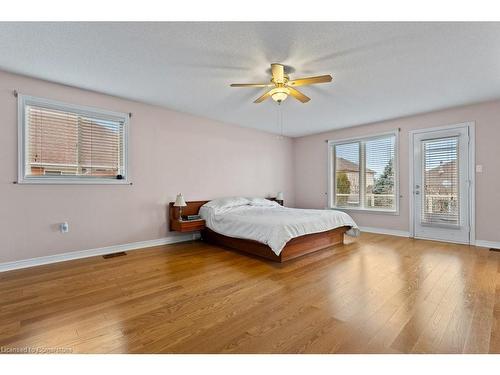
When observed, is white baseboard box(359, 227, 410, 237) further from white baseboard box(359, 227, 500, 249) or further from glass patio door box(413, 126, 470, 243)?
glass patio door box(413, 126, 470, 243)

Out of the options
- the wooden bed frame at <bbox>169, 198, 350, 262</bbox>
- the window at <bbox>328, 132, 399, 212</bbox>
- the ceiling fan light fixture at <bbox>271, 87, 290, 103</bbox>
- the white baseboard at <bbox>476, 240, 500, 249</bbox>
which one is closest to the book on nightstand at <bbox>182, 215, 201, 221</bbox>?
the wooden bed frame at <bbox>169, 198, 350, 262</bbox>

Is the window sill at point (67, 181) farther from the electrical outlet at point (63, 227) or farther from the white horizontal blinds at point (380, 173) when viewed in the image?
the white horizontal blinds at point (380, 173)

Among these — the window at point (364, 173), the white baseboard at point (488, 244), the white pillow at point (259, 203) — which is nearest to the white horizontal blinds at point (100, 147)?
the white pillow at point (259, 203)

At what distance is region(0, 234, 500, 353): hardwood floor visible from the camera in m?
1.55

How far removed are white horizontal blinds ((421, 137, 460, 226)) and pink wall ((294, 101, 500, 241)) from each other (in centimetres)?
29

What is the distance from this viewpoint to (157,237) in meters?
4.23

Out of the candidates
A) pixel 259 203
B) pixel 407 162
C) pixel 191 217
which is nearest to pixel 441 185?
pixel 407 162

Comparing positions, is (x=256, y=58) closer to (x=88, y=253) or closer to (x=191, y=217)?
(x=191, y=217)

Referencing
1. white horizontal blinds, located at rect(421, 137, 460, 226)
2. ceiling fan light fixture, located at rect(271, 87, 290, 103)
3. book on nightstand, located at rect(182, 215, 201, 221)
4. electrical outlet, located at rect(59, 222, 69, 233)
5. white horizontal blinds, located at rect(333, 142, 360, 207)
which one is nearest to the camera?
ceiling fan light fixture, located at rect(271, 87, 290, 103)

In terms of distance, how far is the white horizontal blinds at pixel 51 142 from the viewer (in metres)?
3.14

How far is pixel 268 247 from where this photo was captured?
10.9 ft

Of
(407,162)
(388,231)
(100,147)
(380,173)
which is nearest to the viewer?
(100,147)

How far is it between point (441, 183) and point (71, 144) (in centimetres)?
616

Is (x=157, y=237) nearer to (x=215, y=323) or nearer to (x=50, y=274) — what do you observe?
(x=50, y=274)
